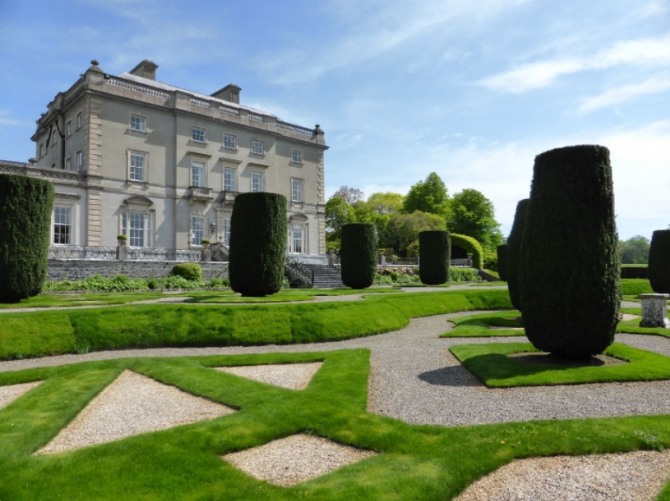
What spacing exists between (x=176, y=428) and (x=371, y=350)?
19.4 feet

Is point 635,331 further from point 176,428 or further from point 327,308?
point 176,428

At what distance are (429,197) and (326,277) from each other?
36518 mm

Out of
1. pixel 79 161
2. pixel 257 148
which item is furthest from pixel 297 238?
pixel 79 161

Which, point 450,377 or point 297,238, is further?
point 297,238

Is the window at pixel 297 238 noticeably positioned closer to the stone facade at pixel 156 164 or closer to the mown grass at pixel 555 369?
the stone facade at pixel 156 164

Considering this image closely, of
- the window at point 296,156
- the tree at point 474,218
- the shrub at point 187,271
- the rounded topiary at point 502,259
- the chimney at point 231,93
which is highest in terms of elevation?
the chimney at point 231,93

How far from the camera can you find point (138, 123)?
32.6 m

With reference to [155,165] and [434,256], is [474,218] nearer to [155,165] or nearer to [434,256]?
[434,256]

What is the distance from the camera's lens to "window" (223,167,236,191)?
3700 centimetres

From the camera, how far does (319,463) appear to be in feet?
14.1

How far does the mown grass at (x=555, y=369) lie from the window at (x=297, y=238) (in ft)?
103

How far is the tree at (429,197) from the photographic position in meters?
62.8

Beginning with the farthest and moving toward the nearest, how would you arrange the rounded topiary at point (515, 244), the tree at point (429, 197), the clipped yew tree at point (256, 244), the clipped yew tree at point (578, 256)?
the tree at point (429, 197) < the clipped yew tree at point (256, 244) < the rounded topiary at point (515, 244) < the clipped yew tree at point (578, 256)

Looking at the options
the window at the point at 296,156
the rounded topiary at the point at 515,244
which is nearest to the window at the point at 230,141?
the window at the point at 296,156
